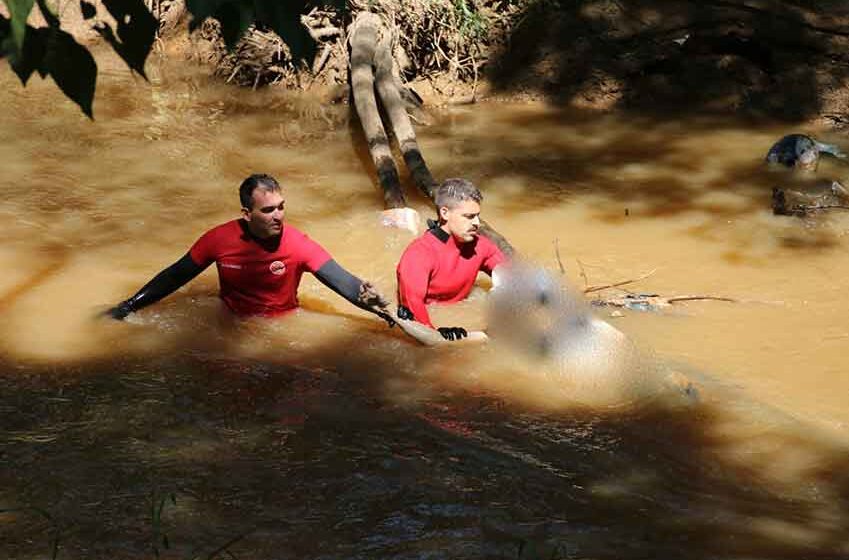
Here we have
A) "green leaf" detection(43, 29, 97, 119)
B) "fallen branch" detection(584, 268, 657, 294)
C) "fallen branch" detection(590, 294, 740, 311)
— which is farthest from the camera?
"fallen branch" detection(584, 268, 657, 294)

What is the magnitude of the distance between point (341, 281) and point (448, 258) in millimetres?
745

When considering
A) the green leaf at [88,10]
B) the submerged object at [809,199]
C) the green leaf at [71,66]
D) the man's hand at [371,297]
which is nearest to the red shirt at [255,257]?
the man's hand at [371,297]

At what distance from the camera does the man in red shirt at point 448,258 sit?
24.7ft

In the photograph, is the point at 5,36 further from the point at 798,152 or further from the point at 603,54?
the point at 603,54

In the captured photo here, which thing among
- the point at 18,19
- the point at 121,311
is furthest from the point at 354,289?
the point at 18,19

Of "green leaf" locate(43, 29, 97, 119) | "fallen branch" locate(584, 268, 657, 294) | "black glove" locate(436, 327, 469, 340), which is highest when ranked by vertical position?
"green leaf" locate(43, 29, 97, 119)

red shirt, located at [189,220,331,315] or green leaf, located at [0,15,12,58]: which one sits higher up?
green leaf, located at [0,15,12,58]

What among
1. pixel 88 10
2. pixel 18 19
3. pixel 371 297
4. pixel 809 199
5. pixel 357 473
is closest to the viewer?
pixel 18 19

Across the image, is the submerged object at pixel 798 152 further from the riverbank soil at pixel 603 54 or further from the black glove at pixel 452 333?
the black glove at pixel 452 333

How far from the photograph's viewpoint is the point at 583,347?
714 cm

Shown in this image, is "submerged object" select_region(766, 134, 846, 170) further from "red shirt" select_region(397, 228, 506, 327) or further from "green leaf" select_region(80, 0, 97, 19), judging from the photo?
"green leaf" select_region(80, 0, 97, 19)

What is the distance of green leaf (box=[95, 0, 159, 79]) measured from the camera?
8.59ft

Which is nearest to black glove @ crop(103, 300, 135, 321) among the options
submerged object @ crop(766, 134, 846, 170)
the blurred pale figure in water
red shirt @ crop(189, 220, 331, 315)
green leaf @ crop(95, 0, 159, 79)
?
red shirt @ crop(189, 220, 331, 315)

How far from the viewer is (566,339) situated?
23.7 ft
